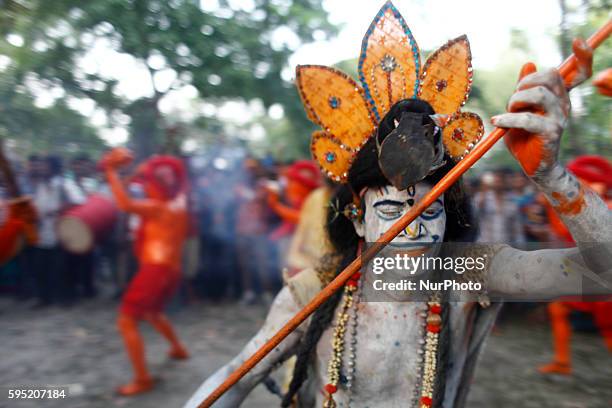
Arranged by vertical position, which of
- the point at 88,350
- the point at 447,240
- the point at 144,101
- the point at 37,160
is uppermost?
the point at 144,101

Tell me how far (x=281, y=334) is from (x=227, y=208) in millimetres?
5651

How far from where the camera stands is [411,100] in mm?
1394

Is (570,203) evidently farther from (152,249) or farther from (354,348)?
(152,249)

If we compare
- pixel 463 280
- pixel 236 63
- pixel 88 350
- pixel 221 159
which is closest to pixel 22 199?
pixel 88 350

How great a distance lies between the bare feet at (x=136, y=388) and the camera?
3.76 m

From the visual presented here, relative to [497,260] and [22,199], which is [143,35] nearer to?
[22,199]

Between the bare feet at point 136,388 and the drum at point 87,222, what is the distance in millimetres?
2396

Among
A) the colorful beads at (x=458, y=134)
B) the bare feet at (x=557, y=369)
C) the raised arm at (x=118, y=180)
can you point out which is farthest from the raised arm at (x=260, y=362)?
the bare feet at (x=557, y=369)

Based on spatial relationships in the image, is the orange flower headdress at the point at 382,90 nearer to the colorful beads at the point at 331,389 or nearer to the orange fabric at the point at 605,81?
the orange fabric at the point at 605,81

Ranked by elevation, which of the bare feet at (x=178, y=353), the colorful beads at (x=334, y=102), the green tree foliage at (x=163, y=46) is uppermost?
the green tree foliage at (x=163, y=46)

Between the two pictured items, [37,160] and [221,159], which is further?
[221,159]

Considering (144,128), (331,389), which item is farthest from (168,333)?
(144,128)

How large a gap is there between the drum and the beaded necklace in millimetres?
4817

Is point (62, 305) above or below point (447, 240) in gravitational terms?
below
